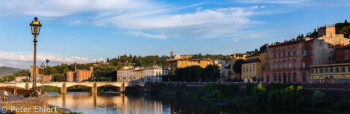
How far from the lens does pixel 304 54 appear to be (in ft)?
222

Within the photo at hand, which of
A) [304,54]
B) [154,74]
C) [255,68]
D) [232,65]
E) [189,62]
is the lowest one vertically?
[154,74]

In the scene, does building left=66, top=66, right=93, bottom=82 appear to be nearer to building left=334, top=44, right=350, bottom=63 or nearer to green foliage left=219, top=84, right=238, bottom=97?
green foliage left=219, top=84, right=238, bottom=97

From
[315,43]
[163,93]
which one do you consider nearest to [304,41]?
[315,43]

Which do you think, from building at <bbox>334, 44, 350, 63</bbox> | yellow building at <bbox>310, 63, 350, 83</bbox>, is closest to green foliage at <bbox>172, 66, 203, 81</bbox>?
building at <bbox>334, 44, 350, 63</bbox>

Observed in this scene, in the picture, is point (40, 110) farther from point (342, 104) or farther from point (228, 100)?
point (228, 100)

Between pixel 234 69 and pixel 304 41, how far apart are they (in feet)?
Answer: 95.4

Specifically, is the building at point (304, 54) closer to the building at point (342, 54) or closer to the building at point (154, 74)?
the building at point (342, 54)

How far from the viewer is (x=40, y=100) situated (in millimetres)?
25656

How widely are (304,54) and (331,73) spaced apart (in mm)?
10189

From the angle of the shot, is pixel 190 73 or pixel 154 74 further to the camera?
pixel 154 74

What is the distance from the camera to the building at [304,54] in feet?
215

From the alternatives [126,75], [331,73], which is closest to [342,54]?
[331,73]

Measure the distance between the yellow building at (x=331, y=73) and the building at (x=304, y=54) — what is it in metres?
3.45

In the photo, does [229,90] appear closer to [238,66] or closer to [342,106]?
[238,66]
